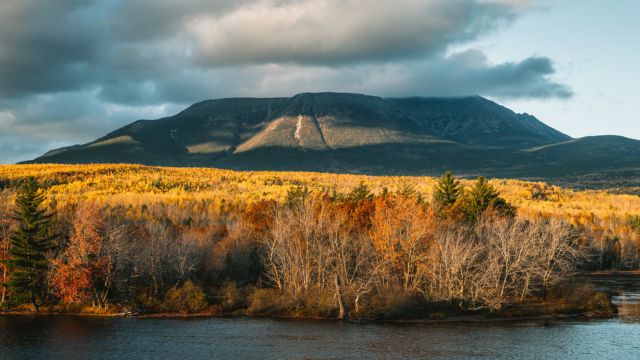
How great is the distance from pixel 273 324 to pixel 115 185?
5248 inches

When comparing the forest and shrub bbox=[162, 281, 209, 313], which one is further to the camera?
shrub bbox=[162, 281, 209, 313]

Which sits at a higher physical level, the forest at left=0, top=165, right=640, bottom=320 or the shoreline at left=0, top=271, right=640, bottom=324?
the forest at left=0, top=165, right=640, bottom=320

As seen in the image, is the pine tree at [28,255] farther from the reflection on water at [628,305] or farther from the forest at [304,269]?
the reflection on water at [628,305]

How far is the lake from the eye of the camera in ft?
201

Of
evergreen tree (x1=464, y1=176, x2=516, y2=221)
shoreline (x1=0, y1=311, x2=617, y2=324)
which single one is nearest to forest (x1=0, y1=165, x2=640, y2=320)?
shoreline (x1=0, y1=311, x2=617, y2=324)

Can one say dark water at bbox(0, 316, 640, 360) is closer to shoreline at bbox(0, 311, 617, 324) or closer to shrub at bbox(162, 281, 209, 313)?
shoreline at bbox(0, 311, 617, 324)

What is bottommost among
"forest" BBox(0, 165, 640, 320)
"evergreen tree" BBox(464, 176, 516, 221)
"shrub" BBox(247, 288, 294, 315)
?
"shrub" BBox(247, 288, 294, 315)

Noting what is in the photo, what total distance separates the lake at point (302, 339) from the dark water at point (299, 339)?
95 mm

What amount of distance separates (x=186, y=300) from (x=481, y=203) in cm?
6031

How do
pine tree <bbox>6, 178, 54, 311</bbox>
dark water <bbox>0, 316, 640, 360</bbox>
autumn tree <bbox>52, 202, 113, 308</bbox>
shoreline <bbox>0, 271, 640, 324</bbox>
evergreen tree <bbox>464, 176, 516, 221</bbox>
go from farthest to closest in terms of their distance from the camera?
evergreen tree <bbox>464, 176, 516, 221</bbox> < pine tree <bbox>6, 178, 54, 311</bbox> < autumn tree <bbox>52, 202, 113, 308</bbox> < shoreline <bbox>0, 271, 640, 324</bbox> < dark water <bbox>0, 316, 640, 360</bbox>

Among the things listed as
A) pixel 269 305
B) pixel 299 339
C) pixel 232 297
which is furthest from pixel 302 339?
pixel 232 297

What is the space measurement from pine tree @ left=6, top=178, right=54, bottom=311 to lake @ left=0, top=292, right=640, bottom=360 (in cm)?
451

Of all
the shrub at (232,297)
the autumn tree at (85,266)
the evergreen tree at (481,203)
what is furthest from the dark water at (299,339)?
the evergreen tree at (481,203)

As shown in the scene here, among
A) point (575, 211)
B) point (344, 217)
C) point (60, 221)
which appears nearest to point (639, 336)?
point (344, 217)
